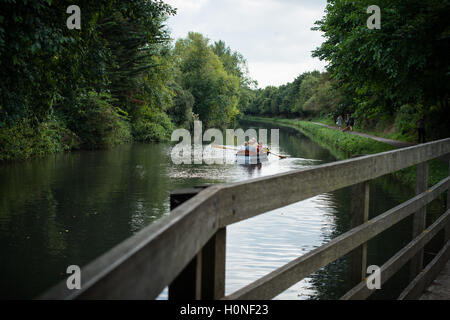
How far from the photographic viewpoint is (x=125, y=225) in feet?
36.3

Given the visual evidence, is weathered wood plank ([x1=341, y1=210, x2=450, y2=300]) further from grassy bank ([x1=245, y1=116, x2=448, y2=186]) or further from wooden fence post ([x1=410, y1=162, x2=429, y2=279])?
grassy bank ([x1=245, y1=116, x2=448, y2=186])

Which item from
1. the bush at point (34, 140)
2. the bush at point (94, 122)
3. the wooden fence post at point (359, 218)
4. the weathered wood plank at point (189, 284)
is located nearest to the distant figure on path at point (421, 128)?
the bush at point (94, 122)

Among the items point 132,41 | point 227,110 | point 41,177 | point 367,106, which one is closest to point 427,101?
point 367,106

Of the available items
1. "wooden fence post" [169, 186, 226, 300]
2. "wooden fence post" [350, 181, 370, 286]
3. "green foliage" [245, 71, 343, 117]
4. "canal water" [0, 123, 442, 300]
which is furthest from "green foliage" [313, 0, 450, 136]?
"green foliage" [245, 71, 343, 117]

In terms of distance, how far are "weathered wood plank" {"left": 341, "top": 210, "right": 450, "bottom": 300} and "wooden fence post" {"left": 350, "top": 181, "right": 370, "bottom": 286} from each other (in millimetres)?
120

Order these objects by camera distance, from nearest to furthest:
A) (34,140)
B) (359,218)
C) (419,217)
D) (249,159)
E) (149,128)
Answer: (359,218) < (419,217) < (34,140) < (249,159) < (149,128)

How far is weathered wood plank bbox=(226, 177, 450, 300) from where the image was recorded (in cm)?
208

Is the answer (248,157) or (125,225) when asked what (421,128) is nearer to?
(248,157)

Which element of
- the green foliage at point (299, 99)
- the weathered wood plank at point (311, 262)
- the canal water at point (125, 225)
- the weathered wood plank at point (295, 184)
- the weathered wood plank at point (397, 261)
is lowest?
the canal water at point (125, 225)

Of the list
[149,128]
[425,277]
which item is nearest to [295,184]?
[425,277]

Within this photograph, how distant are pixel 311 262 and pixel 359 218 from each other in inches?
28.9

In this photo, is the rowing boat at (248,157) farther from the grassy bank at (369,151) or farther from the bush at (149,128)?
the bush at (149,128)

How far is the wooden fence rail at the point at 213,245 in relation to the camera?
1.21 meters

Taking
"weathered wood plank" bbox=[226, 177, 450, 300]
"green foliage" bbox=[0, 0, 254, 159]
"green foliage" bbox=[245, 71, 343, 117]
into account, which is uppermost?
"green foliage" bbox=[245, 71, 343, 117]
